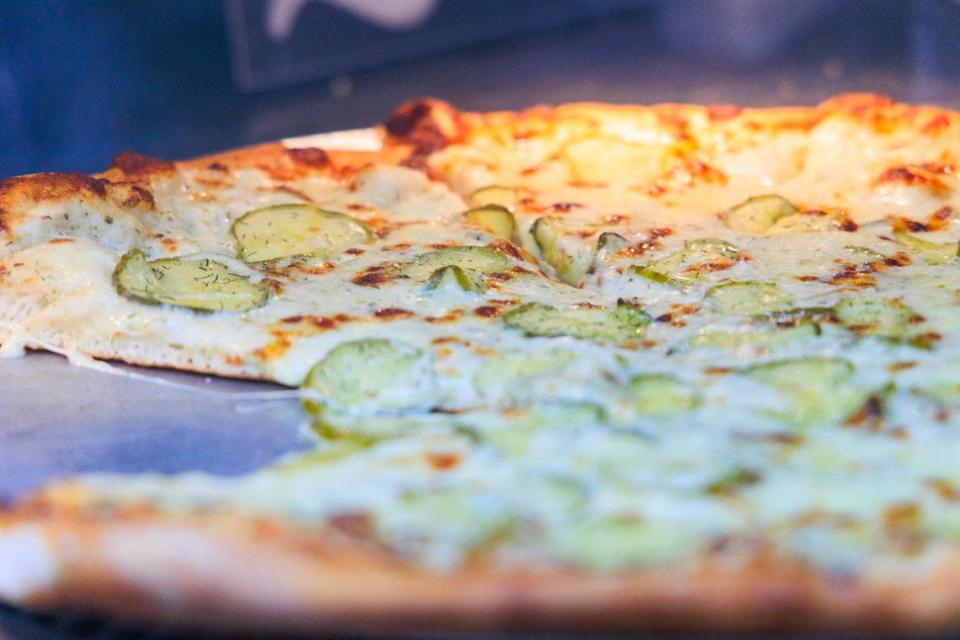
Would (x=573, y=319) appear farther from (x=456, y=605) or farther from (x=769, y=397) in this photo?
(x=456, y=605)

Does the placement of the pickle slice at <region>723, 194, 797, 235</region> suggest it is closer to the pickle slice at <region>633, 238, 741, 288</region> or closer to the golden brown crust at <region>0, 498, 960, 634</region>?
the pickle slice at <region>633, 238, 741, 288</region>

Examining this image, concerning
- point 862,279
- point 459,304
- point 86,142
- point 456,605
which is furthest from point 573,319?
point 86,142

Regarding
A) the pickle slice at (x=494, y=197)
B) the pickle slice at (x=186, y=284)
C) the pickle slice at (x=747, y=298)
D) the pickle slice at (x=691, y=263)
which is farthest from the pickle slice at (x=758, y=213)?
the pickle slice at (x=186, y=284)

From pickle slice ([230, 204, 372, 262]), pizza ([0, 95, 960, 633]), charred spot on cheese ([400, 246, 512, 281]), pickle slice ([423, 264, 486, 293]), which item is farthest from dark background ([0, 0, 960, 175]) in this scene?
pickle slice ([423, 264, 486, 293])

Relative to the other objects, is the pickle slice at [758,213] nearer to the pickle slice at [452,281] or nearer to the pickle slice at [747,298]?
the pickle slice at [747,298]

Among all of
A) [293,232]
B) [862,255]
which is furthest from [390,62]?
[862,255]

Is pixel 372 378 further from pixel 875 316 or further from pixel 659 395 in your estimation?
pixel 875 316
